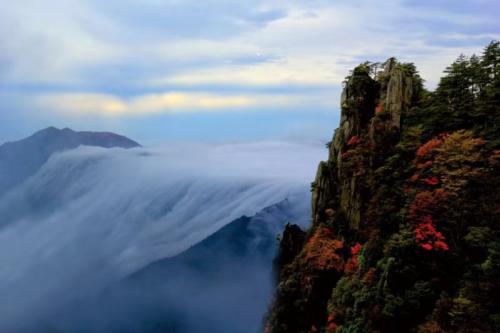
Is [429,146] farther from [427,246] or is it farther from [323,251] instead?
[323,251]

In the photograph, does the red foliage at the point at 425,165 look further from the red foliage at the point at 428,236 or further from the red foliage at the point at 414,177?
the red foliage at the point at 428,236

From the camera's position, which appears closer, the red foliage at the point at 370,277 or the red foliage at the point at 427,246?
the red foliage at the point at 427,246

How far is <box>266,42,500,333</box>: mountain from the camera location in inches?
857

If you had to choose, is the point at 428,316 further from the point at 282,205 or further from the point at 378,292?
the point at 282,205

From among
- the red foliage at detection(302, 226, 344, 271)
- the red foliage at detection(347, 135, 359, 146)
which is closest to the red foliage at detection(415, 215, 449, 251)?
the red foliage at detection(302, 226, 344, 271)

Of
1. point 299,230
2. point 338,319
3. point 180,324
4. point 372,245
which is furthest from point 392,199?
point 180,324

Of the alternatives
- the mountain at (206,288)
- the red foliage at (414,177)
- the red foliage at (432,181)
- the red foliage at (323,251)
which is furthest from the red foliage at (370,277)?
the mountain at (206,288)

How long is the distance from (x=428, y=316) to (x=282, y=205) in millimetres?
162067

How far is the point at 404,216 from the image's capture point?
984 inches

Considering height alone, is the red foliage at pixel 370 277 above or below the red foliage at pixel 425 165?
below

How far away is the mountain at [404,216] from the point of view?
2177 cm

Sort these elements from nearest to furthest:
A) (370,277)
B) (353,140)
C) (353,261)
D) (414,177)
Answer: (370,277) < (414,177) < (353,261) < (353,140)

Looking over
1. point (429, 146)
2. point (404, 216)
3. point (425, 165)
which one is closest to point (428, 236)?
point (404, 216)

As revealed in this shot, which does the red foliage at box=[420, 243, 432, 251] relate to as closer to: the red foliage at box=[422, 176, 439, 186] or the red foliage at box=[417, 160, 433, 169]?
the red foliage at box=[422, 176, 439, 186]
